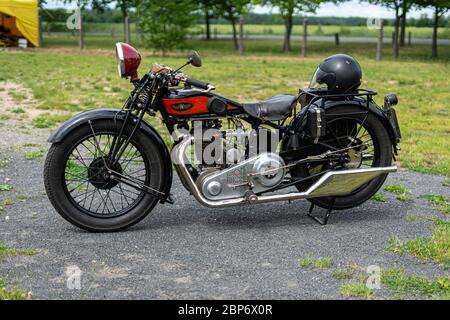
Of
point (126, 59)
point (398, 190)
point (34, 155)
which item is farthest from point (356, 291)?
point (34, 155)

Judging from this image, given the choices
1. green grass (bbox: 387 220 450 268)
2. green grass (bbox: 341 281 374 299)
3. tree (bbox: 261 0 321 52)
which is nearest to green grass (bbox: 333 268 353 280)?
green grass (bbox: 341 281 374 299)

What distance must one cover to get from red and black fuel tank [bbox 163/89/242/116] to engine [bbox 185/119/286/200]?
0.61ft

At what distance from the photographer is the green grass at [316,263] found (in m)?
4.38

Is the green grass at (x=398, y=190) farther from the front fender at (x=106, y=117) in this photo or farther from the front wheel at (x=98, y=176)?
the front wheel at (x=98, y=176)

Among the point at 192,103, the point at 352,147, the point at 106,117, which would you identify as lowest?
the point at 352,147

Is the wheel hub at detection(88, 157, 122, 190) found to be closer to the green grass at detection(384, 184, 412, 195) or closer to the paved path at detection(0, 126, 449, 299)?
the paved path at detection(0, 126, 449, 299)

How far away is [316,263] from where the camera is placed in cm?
441

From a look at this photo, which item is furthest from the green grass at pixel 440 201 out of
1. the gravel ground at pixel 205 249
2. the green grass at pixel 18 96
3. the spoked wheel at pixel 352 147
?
the green grass at pixel 18 96

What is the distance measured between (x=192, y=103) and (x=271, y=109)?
24.6 inches

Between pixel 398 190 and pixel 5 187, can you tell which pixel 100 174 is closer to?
pixel 5 187

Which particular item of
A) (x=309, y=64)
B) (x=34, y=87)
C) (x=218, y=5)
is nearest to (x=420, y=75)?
(x=309, y=64)

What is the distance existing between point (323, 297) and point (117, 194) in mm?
2732

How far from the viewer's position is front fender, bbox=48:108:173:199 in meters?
4.90

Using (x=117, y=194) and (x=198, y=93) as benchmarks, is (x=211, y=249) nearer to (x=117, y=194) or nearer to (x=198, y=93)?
(x=198, y=93)
